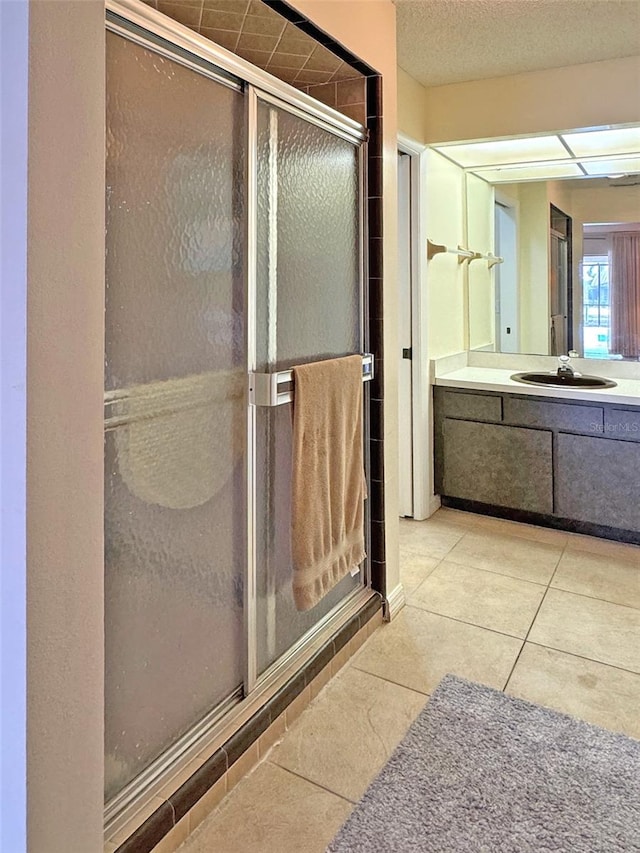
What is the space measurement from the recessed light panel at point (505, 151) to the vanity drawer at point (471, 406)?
4.35 feet

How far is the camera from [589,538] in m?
3.24

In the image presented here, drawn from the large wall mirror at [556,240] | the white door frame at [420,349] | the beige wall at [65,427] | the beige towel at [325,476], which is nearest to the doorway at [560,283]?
the large wall mirror at [556,240]

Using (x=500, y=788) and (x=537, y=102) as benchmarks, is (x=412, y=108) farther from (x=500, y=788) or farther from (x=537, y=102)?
(x=500, y=788)

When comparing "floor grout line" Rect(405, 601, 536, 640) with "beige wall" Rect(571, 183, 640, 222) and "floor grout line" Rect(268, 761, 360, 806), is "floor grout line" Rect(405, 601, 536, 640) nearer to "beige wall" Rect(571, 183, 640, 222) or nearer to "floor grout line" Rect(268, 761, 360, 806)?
"floor grout line" Rect(268, 761, 360, 806)

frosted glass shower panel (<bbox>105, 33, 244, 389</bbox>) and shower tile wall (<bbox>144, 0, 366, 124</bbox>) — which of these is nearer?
frosted glass shower panel (<bbox>105, 33, 244, 389</bbox>)

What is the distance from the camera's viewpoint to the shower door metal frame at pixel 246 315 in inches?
50.0

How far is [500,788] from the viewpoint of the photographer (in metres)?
1.57

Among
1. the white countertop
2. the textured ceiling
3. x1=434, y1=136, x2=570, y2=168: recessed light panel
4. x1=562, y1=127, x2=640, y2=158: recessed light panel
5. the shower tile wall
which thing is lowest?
the white countertop

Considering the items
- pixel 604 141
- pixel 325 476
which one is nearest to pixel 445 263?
pixel 604 141

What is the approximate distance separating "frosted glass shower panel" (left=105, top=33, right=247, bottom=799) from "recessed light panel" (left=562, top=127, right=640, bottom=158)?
7.22 feet

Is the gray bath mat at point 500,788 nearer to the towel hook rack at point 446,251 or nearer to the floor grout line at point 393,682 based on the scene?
the floor grout line at point 393,682

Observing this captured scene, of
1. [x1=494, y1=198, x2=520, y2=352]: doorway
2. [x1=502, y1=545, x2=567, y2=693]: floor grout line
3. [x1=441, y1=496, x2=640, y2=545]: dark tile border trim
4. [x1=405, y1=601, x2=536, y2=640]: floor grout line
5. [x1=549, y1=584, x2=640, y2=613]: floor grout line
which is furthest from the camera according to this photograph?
[x1=494, y1=198, x2=520, y2=352]: doorway

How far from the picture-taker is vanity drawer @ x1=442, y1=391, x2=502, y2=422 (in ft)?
11.0

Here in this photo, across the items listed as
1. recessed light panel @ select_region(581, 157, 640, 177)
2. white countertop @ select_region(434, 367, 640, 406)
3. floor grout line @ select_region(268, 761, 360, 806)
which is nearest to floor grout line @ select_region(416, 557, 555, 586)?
white countertop @ select_region(434, 367, 640, 406)
